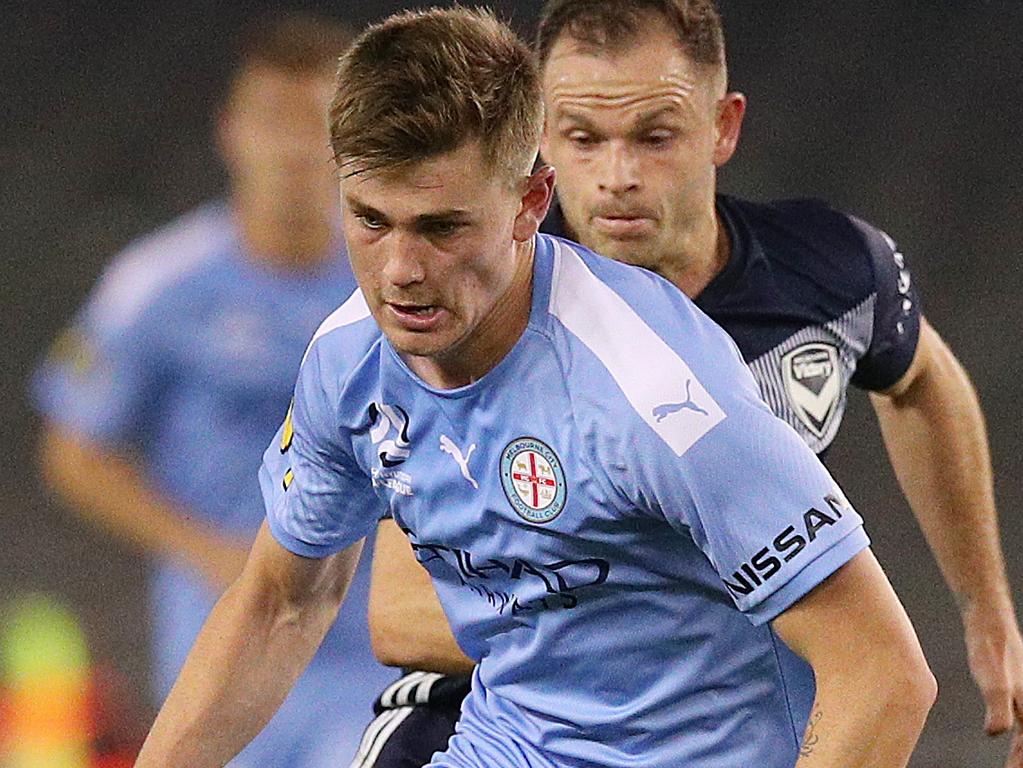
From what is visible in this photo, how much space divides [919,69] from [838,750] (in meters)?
5.52

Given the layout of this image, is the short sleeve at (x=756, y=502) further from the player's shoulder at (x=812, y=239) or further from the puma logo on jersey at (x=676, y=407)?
the player's shoulder at (x=812, y=239)

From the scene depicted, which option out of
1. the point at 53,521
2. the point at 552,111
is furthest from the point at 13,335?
the point at 552,111

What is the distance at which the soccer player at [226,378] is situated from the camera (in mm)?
4406

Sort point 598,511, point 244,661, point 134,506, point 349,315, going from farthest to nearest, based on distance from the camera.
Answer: point 134,506 → point 244,661 → point 349,315 → point 598,511

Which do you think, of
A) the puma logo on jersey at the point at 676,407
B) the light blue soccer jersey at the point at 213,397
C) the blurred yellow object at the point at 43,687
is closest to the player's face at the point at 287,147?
the light blue soccer jersey at the point at 213,397

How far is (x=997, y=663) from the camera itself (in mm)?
3062

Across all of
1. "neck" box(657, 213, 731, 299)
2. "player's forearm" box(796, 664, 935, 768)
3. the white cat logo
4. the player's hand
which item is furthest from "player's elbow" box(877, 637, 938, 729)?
the player's hand

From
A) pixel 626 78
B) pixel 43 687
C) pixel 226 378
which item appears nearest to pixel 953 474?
pixel 626 78

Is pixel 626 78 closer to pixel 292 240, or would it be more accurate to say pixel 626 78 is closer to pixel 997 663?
pixel 997 663

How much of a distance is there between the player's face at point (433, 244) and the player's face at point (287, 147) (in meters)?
2.33

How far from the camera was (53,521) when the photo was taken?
609 cm

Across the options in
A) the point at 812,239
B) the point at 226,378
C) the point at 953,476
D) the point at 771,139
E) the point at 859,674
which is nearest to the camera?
the point at 859,674

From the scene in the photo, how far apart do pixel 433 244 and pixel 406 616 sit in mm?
783

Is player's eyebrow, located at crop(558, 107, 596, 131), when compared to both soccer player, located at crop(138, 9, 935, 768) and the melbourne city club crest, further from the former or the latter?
the melbourne city club crest
